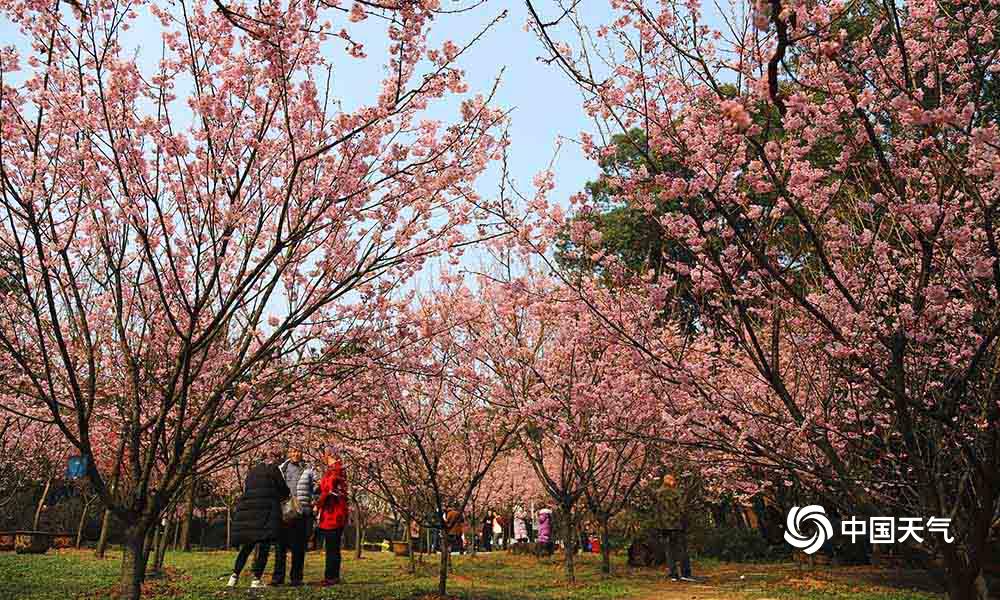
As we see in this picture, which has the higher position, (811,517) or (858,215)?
(858,215)

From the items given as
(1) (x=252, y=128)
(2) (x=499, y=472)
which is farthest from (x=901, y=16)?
(2) (x=499, y=472)

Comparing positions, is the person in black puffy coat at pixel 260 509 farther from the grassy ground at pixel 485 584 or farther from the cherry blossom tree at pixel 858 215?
the cherry blossom tree at pixel 858 215

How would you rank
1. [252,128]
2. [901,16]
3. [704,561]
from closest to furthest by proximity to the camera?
[901,16], [252,128], [704,561]

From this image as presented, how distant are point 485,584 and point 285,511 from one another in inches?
150

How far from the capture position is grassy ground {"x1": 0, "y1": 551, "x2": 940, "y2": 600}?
8.08 metres

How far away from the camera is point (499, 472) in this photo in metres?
24.4

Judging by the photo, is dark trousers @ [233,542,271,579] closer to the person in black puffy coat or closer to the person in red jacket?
the person in black puffy coat

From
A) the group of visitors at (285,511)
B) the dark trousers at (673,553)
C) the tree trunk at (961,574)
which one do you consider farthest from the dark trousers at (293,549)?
the tree trunk at (961,574)

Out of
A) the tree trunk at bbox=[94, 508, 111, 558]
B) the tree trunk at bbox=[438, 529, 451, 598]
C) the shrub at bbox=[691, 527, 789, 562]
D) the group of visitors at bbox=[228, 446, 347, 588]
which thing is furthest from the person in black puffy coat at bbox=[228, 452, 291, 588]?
the shrub at bbox=[691, 527, 789, 562]

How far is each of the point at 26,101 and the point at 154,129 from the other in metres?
0.74

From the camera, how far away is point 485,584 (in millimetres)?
10891

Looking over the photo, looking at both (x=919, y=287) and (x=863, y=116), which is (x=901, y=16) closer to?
(x=863, y=116)

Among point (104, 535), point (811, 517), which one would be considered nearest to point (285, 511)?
point (811, 517)

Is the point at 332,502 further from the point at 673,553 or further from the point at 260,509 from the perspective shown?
the point at 673,553
